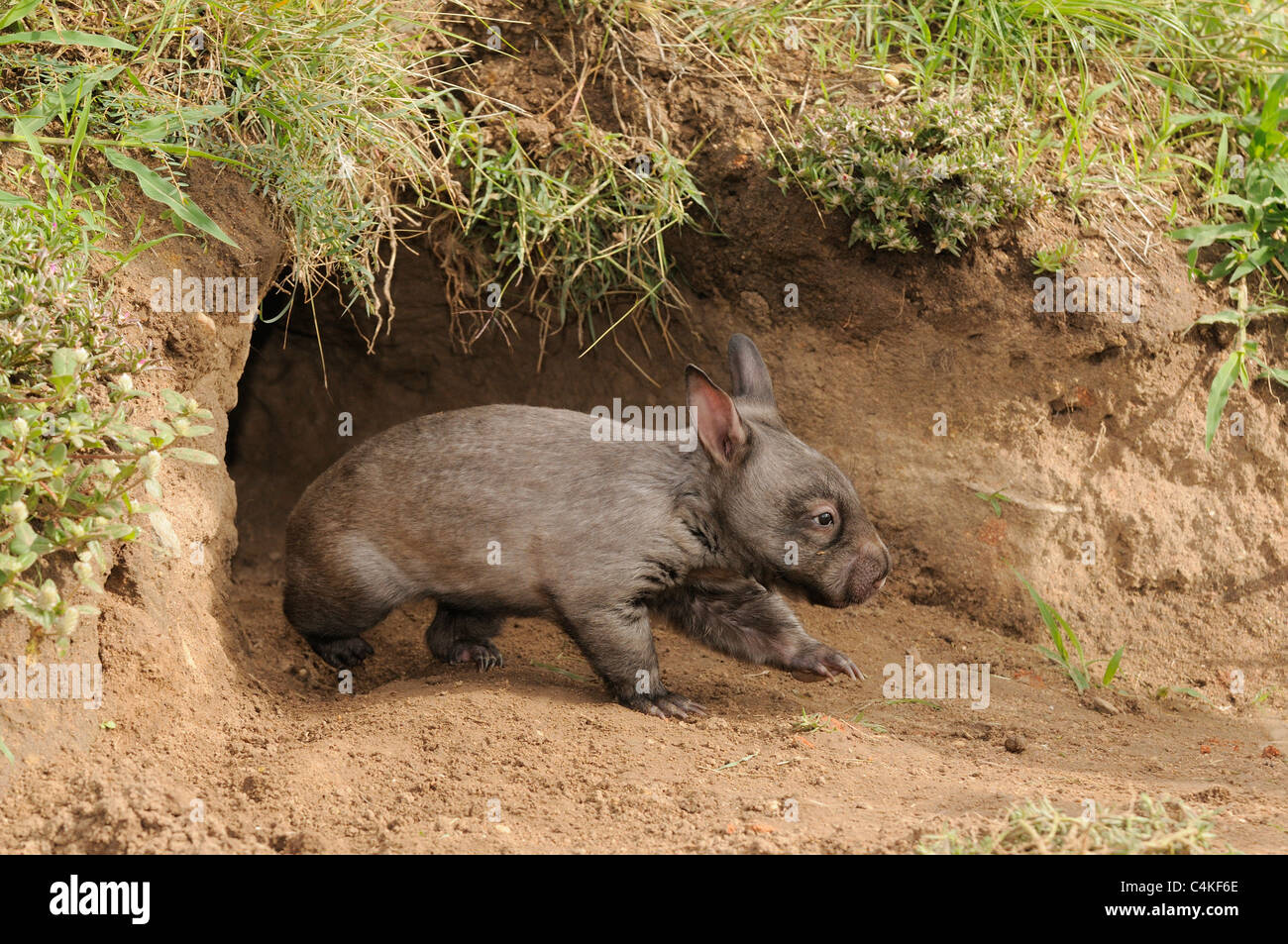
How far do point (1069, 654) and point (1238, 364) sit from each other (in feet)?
5.41

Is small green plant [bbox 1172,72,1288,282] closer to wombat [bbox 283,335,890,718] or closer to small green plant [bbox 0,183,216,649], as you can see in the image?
wombat [bbox 283,335,890,718]

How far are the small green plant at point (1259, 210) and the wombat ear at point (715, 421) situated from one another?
8.40 feet

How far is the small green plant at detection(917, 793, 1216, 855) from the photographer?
10.4 ft

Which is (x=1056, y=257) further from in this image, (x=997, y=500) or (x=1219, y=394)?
(x=997, y=500)

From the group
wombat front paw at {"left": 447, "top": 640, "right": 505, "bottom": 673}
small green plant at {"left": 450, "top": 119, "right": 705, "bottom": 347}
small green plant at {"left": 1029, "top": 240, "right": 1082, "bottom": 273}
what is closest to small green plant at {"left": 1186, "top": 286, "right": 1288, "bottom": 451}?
small green plant at {"left": 1029, "top": 240, "right": 1082, "bottom": 273}

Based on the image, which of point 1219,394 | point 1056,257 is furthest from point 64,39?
point 1219,394

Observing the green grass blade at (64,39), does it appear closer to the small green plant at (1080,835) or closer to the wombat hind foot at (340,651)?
the wombat hind foot at (340,651)

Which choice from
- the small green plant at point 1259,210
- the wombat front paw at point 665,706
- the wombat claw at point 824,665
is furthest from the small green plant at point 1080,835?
the small green plant at point 1259,210

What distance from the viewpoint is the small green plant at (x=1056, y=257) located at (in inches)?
228

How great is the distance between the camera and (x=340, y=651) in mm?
5785

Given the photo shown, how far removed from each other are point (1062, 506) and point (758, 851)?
3.25 m

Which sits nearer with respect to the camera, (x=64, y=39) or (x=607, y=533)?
(x=64, y=39)

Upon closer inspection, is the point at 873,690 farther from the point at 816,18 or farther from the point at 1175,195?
the point at 816,18

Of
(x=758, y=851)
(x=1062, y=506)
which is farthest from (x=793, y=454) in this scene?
(x=758, y=851)
